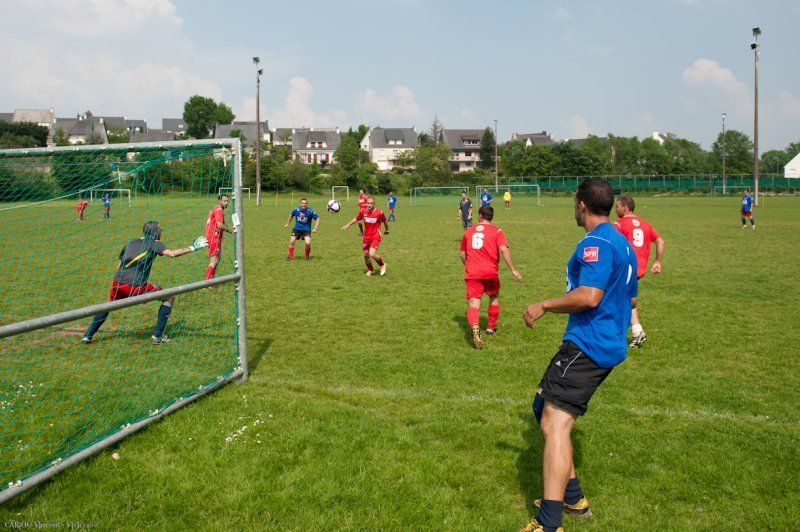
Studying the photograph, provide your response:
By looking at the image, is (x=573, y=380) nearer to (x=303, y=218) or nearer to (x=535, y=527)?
(x=535, y=527)

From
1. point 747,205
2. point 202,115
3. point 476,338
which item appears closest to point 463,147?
point 202,115

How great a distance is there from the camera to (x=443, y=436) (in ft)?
17.1

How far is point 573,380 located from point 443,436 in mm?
1738

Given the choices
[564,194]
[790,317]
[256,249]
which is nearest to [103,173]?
[790,317]

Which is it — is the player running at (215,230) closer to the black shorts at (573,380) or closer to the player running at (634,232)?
the player running at (634,232)

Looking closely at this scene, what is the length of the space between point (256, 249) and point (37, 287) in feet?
25.3

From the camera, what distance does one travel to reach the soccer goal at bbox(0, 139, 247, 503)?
16.2ft

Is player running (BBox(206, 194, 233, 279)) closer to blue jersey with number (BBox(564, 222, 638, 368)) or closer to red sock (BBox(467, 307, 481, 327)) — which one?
red sock (BBox(467, 307, 481, 327))

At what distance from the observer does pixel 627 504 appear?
4145 mm

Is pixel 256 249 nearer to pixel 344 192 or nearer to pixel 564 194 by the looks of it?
pixel 344 192

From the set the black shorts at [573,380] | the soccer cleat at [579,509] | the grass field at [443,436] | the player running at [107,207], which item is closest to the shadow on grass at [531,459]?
the grass field at [443,436]

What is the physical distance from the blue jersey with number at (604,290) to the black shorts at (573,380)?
52 mm

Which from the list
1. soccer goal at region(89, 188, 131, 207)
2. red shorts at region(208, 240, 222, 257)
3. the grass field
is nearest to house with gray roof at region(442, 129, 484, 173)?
red shorts at region(208, 240, 222, 257)

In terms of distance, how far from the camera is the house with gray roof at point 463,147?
4500 inches
